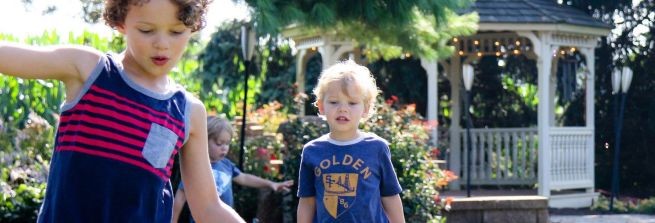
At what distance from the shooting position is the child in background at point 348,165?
5.29 metres

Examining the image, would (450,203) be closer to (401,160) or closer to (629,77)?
(401,160)

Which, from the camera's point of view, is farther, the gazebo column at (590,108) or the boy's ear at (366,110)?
the gazebo column at (590,108)

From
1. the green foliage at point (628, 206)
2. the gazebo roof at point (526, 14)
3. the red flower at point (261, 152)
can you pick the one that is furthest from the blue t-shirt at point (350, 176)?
the green foliage at point (628, 206)

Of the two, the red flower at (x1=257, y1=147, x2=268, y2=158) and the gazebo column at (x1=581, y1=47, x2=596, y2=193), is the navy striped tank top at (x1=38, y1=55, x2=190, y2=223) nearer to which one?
the red flower at (x1=257, y1=147, x2=268, y2=158)

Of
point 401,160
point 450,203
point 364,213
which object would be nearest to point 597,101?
point 450,203

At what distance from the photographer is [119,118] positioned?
2855 mm

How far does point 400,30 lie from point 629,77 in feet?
22.6

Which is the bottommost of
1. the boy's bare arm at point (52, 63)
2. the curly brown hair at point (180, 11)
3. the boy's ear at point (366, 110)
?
the boy's ear at point (366, 110)

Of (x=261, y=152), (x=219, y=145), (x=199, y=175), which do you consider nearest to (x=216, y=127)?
(x=219, y=145)

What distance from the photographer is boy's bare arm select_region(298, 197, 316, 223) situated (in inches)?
215

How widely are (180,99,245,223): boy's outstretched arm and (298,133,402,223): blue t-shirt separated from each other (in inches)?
80.9

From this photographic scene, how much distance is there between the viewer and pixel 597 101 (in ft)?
64.6

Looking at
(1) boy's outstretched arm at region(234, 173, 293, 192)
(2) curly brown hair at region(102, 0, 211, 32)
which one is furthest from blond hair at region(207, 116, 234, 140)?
(2) curly brown hair at region(102, 0, 211, 32)

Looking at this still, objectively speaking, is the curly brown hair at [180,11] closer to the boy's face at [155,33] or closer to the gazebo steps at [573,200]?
the boy's face at [155,33]
